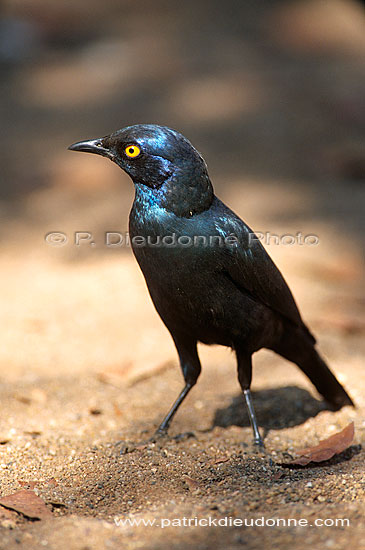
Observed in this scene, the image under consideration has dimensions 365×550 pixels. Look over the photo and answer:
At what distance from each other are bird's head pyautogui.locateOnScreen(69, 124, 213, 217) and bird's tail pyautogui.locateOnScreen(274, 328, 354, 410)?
1032 mm

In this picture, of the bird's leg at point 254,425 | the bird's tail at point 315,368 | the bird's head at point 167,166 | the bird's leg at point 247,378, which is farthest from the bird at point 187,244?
the bird's tail at point 315,368

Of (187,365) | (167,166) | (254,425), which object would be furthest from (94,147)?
(254,425)

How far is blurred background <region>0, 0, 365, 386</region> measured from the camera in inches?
189

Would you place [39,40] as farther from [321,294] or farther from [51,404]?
[51,404]

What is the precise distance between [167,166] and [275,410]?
1598 mm

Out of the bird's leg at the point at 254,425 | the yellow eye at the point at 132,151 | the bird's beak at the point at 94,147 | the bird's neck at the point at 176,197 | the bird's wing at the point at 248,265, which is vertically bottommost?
the bird's leg at the point at 254,425

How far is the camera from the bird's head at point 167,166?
2.70 m

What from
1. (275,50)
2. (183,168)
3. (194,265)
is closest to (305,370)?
(194,265)

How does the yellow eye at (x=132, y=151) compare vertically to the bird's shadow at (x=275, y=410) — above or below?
above

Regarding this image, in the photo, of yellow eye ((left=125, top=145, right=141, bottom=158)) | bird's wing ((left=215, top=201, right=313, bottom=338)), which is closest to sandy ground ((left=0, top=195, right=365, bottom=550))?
bird's wing ((left=215, top=201, right=313, bottom=338))

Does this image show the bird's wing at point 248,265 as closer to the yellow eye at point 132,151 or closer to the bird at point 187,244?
the bird at point 187,244

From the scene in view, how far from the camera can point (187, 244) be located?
105 inches

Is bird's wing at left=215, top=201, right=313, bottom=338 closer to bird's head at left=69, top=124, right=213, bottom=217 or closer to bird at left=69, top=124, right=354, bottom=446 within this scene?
bird at left=69, top=124, right=354, bottom=446

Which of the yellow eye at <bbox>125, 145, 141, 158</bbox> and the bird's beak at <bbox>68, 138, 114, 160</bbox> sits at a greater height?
the yellow eye at <bbox>125, 145, 141, 158</bbox>
